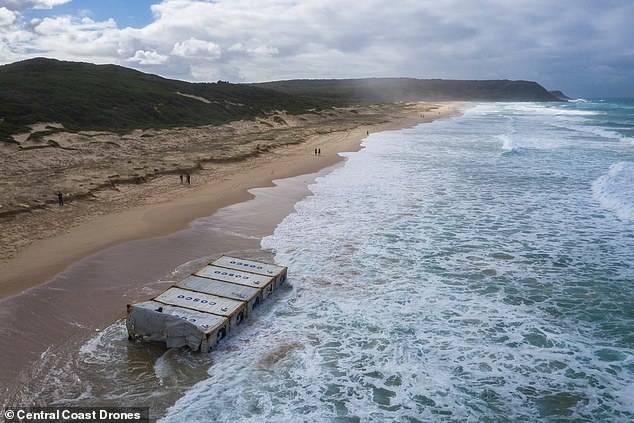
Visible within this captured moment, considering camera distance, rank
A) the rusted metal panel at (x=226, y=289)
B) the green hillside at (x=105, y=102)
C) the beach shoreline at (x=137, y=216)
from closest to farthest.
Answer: the rusted metal panel at (x=226, y=289) → the beach shoreline at (x=137, y=216) → the green hillside at (x=105, y=102)

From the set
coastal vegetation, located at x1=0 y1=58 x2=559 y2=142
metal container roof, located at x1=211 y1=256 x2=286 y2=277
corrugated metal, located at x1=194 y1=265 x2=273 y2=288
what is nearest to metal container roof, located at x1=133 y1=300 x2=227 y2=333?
corrugated metal, located at x1=194 y1=265 x2=273 y2=288

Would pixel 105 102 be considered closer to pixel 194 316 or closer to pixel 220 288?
pixel 220 288

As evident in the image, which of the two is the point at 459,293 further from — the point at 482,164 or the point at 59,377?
the point at 482,164

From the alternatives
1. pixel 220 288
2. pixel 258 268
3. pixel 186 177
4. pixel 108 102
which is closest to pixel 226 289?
pixel 220 288

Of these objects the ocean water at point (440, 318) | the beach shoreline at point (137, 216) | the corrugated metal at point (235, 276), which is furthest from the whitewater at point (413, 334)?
the beach shoreline at point (137, 216)

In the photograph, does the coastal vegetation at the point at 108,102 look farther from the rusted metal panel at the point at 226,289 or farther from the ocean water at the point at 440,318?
the ocean water at the point at 440,318

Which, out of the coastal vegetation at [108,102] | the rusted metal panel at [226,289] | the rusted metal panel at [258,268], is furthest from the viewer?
the coastal vegetation at [108,102]

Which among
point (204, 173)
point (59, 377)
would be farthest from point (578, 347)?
point (204, 173)
